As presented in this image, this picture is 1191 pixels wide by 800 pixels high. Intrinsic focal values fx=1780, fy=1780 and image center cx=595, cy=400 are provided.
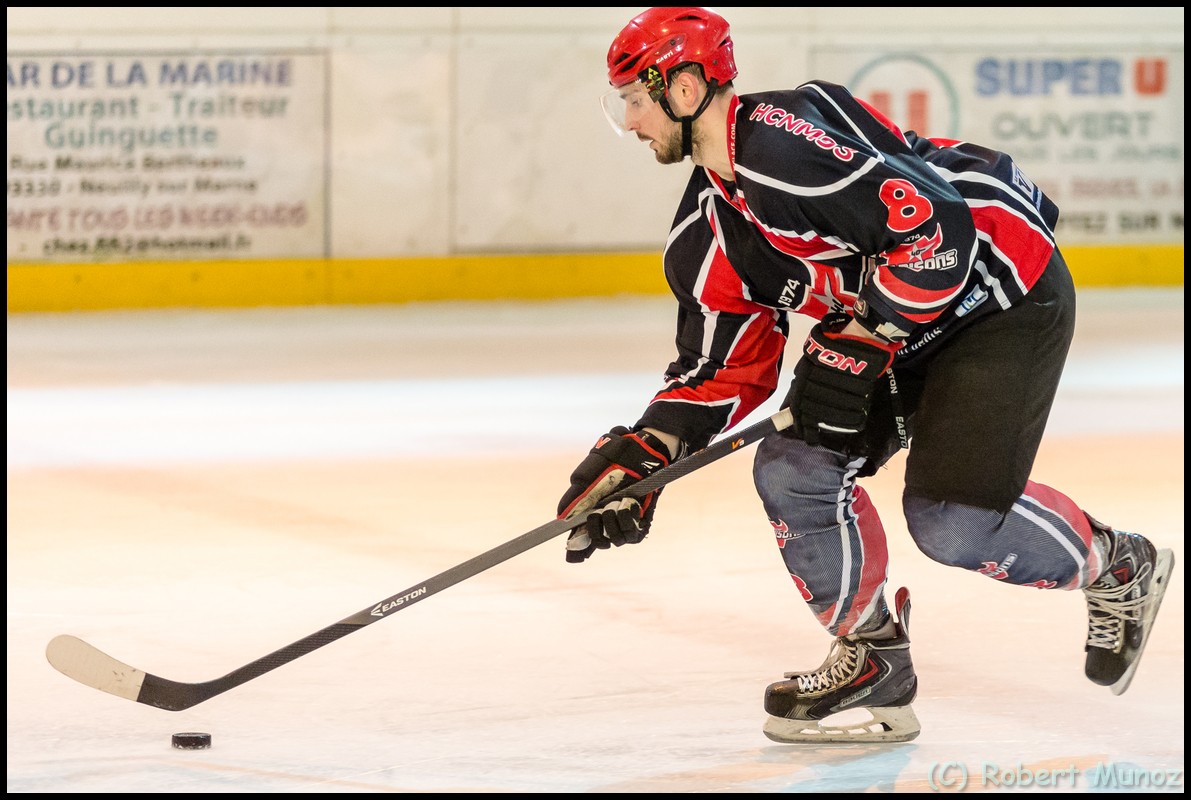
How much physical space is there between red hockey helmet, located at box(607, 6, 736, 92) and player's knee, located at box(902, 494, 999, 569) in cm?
70

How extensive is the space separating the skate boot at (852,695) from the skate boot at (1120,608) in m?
0.31

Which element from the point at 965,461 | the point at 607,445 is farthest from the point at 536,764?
the point at 965,461

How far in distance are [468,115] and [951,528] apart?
7.22 m

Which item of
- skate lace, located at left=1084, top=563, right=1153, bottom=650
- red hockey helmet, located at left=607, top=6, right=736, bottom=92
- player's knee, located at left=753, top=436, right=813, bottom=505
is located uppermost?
red hockey helmet, located at left=607, top=6, right=736, bottom=92

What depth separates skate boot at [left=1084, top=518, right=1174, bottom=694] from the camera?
2.86m

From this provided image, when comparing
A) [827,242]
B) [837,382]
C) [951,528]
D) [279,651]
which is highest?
[827,242]

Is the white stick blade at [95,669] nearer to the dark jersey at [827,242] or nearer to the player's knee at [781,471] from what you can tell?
the dark jersey at [827,242]

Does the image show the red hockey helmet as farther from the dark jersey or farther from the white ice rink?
the white ice rink

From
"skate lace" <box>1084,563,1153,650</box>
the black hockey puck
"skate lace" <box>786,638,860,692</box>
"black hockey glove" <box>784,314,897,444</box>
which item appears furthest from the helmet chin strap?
the black hockey puck

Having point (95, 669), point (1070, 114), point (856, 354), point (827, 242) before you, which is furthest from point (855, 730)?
point (1070, 114)

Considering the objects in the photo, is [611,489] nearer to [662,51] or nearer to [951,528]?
Result: [951,528]

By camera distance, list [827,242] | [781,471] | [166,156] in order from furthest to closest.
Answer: [166,156]
[781,471]
[827,242]

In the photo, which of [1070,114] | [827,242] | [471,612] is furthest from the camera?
[1070,114]

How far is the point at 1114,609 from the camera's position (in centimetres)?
288
